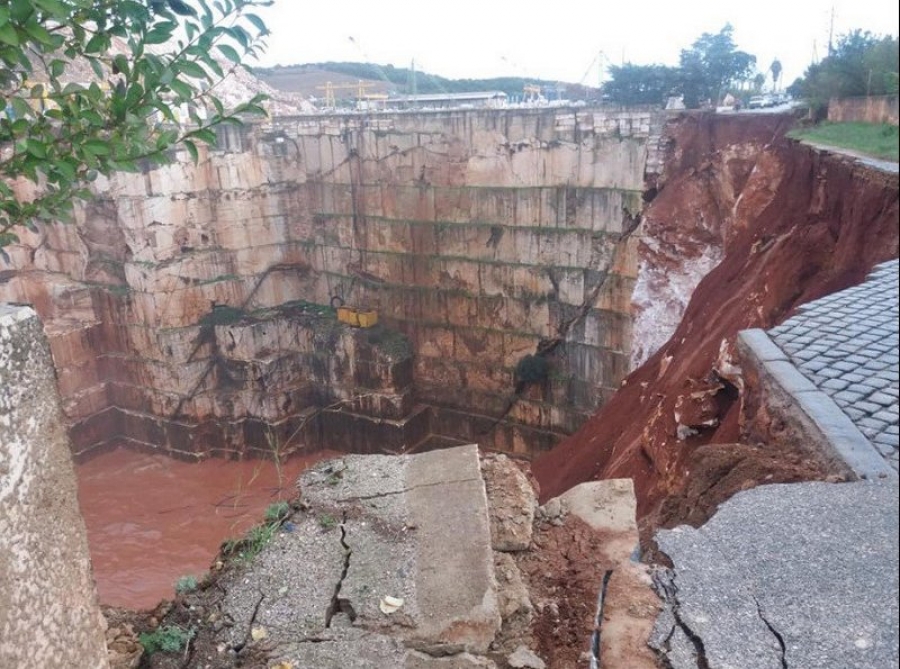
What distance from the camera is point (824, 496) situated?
8.72 feet

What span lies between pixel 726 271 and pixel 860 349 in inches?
183

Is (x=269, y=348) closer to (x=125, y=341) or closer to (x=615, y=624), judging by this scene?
(x=125, y=341)

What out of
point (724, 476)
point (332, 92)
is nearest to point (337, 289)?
point (332, 92)

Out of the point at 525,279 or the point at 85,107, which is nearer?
the point at 85,107

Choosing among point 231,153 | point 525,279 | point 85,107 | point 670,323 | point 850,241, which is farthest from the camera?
point 231,153

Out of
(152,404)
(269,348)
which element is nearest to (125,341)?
(152,404)

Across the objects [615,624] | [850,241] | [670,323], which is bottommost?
[670,323]

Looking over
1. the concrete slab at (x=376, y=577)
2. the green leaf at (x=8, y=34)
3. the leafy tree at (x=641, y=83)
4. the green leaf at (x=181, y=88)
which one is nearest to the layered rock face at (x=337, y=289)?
the leafy tree at (x=641, y=83)

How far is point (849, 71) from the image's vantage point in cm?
714

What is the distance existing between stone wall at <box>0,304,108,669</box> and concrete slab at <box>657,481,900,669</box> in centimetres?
171

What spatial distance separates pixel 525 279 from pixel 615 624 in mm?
9984

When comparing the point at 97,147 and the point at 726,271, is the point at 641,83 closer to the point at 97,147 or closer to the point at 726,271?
the point at 726,271

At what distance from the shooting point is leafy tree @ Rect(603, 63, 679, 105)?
1421 centimetres

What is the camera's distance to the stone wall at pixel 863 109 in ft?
18.7
